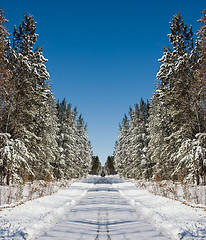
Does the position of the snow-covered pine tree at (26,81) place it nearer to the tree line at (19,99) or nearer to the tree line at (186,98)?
the tree line at (19,99)

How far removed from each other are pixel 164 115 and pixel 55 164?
18.7 m

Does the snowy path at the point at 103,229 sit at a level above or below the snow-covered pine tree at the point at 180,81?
below

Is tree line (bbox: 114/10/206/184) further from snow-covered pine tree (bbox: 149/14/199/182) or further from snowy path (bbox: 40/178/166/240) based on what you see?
snowy path (bbox: 40/178/166/240)

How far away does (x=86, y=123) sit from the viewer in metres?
62.8

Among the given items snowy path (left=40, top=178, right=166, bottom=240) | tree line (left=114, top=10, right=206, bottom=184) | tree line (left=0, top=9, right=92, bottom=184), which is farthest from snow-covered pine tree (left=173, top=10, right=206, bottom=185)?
tree line (left=0, top=9, right=92, bottom=184)

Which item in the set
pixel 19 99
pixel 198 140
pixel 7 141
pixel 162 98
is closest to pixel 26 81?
pixel 19 99

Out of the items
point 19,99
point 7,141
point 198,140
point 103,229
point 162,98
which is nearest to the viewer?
point 103,229

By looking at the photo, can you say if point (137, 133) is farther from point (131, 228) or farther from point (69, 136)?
point (131, 228)

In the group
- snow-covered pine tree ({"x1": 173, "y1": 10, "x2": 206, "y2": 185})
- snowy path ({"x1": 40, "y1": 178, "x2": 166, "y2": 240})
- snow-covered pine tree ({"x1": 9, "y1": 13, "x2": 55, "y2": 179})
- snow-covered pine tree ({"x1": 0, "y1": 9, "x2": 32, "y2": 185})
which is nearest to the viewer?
snowy path ({"x1": 40, "y1": 178, "x2": 166, "y2": 240})

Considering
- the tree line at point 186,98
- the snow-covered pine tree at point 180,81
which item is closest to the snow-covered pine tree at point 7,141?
the tree line at point 186,98

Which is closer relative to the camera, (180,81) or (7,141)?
(7,141)

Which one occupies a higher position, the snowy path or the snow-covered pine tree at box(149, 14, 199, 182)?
the snow-covered pine tree at box(149, 14, 199, 182)

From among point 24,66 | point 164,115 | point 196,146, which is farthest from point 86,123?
point 196,146

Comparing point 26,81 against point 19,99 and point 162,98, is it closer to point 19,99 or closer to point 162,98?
point 19,99
